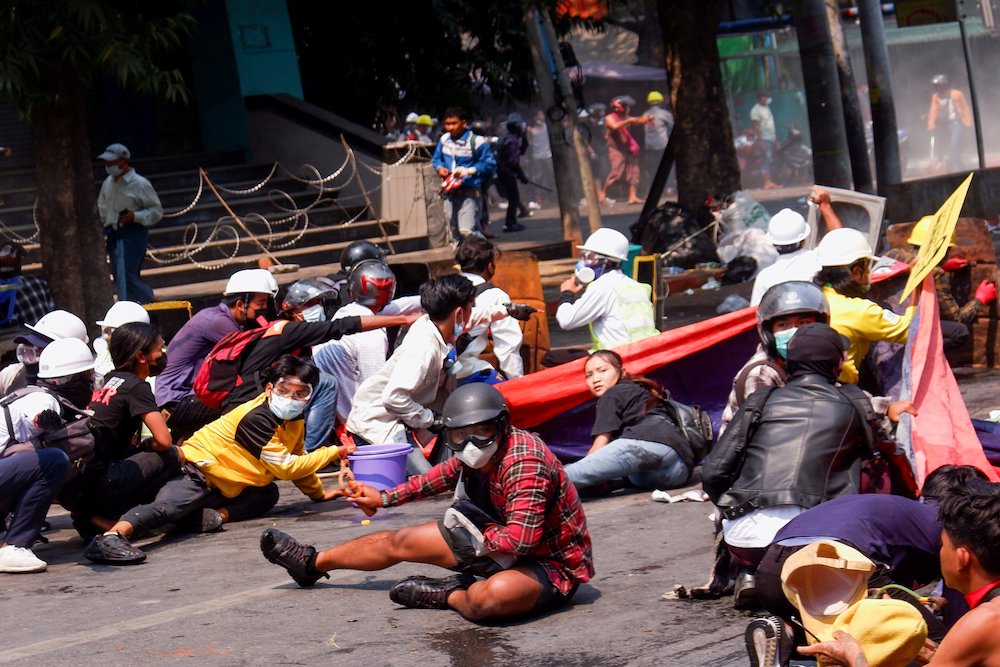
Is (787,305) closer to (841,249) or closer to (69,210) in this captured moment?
(841,249)

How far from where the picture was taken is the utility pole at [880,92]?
19.8m

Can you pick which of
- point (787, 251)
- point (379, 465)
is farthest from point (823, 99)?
point (379, 465)

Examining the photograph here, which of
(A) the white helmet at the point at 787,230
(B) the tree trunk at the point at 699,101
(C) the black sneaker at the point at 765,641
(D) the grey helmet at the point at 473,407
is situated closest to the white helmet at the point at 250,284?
(A) the white helmet at the point at 787,230

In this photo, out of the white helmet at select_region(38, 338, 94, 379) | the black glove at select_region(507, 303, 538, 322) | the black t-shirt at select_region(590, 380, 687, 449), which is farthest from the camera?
the black glove at select_region(507, 303, 538, 322)

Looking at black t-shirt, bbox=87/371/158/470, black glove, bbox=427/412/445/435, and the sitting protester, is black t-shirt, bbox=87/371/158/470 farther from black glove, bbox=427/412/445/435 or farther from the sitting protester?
the sitting protester

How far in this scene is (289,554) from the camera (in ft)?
21.2

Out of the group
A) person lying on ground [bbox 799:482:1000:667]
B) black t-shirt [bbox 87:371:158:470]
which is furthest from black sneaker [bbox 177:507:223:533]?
person lying on ground [bbox 799:482:1000:667]

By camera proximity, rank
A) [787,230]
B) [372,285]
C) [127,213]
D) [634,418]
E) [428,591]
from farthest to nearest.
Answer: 1. [127,213]
2. [372,285]
3. [787,230]
4. [634,418]
5. [428,591]

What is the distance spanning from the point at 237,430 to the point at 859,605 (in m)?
4.48

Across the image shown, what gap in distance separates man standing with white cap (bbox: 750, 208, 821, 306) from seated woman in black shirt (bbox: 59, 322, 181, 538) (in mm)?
3600

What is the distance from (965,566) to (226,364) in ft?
17.6

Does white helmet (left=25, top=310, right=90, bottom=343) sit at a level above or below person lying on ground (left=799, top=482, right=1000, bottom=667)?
above

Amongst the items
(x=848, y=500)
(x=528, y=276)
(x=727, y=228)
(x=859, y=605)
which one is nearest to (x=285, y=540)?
(x=848, y=500)

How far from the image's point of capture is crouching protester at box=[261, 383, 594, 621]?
5.75m
